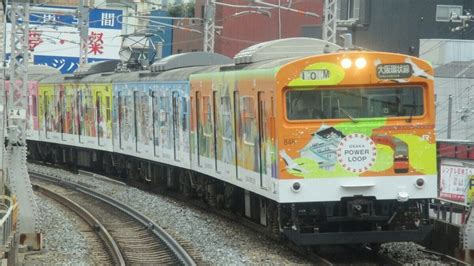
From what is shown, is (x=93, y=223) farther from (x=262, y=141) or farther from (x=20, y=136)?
(x=262, y=141)

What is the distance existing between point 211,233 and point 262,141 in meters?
2.48

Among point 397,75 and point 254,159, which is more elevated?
point 397,75

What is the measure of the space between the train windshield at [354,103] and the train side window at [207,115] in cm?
452

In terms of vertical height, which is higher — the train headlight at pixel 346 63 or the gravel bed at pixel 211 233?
the train headlight at pixel 346 63

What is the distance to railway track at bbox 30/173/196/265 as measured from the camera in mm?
12312

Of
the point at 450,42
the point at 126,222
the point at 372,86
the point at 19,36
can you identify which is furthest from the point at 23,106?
the point at 450,42

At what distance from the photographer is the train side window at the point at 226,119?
47.3 feet

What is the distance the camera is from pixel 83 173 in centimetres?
2770

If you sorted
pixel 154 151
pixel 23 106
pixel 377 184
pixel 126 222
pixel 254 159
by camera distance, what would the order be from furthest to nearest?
pixel 154 151 → pixel 126 222 → pixel 23 106 → pixel 254 159 → pixel 377 184

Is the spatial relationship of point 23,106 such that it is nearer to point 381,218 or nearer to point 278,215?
point 278,215

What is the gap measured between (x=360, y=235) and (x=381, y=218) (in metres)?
0.34

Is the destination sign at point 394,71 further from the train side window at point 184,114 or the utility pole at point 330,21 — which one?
the utility pole at point 330,21

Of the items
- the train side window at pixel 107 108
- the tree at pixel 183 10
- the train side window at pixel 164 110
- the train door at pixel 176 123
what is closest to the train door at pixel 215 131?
the train door at pixel 176 123

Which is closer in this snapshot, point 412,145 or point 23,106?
point 412,145
